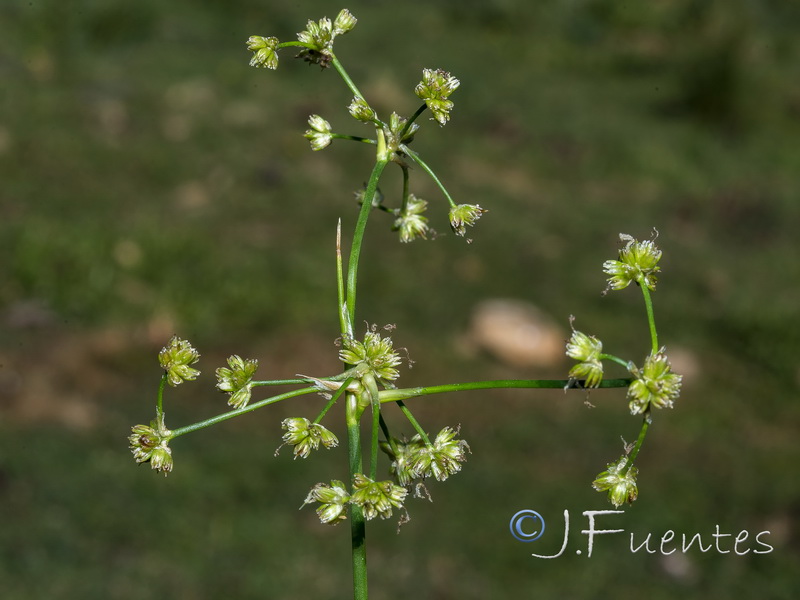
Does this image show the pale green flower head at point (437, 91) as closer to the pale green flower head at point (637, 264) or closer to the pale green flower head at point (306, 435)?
the pale green flower head at point (637, 264)

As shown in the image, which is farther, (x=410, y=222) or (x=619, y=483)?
(x=410, y=222)

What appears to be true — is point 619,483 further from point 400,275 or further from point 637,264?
point 400,275

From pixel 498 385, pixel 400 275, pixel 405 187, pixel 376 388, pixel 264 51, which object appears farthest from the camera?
pixel 400 275

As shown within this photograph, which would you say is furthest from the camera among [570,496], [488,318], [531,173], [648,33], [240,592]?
[648,33]

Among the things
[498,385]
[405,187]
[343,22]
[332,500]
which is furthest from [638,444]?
[343,22]

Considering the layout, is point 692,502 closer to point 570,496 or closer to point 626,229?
point 570,496

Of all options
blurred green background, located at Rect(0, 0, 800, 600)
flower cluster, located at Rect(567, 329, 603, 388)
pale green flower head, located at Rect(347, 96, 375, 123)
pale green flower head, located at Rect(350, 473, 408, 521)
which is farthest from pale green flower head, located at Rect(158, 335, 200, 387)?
blurred green background, located at Rect(0, 0, 800, 600)

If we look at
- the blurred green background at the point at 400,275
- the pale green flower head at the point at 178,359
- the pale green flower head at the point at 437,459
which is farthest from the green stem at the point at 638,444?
the blurred green background at the point at 400,275

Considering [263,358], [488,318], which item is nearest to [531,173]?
[488,318]
